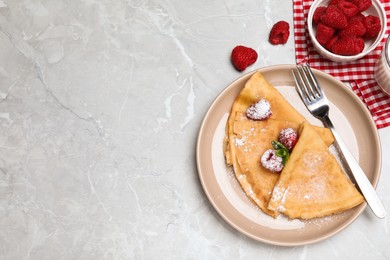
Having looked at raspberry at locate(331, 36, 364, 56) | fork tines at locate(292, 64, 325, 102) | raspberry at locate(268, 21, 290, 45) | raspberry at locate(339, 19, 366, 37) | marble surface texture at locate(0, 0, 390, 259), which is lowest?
marble surface texture at locate(0, 0, 390, 259)

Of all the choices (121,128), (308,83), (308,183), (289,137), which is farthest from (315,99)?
(121,128)

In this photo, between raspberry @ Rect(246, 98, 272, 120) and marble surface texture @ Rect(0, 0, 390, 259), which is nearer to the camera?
raspberry @ Rect(246, 98, 272, 120)

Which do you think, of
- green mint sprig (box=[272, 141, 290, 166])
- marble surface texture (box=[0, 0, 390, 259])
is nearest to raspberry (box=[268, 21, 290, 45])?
marble surface texture (box=[0, 0, 390, 259])

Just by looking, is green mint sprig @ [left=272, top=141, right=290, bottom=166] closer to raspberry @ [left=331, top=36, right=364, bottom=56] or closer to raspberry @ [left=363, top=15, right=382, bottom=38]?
raspberry @ [left=331, top=36, right=364, bottom=56]

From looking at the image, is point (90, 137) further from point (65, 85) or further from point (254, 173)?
point (254, 173)

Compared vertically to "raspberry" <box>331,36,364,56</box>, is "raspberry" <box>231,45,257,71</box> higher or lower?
lower

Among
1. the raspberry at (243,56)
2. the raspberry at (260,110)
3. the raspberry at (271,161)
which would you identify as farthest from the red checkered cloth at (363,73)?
the raspberry at (271,161)
